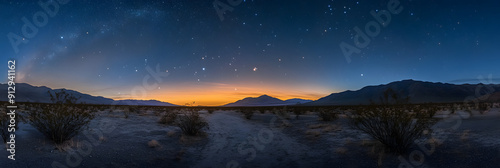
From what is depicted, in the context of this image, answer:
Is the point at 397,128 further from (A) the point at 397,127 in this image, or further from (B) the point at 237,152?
(B) the point at 237,152

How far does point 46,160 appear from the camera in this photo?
20.8 ft

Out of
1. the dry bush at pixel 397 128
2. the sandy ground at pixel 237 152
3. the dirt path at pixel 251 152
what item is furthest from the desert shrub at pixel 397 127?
the dirt path at pixel 251 152

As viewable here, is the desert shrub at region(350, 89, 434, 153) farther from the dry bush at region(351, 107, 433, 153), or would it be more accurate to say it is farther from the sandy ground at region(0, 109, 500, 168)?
the sandy ground at region(0, 109, 500, 168)

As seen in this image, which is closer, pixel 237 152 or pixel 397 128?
pixel 397 128

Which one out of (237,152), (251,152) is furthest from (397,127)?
(237,152)

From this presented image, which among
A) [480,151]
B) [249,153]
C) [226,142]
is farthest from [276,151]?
[480,151]

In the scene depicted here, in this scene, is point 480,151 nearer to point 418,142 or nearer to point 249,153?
point 418,142

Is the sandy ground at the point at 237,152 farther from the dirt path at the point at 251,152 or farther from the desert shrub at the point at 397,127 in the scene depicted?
the desert shrub at the point at 397,127

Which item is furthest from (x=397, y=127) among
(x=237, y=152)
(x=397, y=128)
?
(x=237, y=152)

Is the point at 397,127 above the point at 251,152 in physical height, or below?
above

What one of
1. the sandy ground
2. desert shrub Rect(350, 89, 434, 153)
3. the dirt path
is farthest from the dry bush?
the dirt path

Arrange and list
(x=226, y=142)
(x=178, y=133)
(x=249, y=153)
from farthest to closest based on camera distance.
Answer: (x=178, y=133) → (x=226, y=142) → (x=249, y=153)

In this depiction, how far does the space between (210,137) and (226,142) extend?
137cm

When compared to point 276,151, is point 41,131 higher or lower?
higher
